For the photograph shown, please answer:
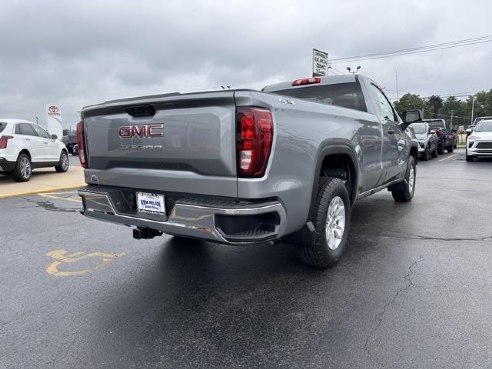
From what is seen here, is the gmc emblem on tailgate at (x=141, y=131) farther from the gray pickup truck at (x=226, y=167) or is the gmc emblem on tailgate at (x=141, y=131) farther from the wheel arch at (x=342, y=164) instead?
the wheel arch at (x=342, y=164)

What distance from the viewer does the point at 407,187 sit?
22.9ft

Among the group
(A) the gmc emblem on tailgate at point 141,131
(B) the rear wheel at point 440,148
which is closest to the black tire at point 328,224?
(A) the gmc emblem on tailgate at point 141,131

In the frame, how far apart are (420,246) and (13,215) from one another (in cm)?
628

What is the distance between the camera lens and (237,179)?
2.79m

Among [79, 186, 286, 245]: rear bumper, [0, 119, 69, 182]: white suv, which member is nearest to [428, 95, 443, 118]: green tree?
[0, 119, 69, 182]: white suv

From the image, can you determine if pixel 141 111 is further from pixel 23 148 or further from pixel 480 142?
pixel 480 142

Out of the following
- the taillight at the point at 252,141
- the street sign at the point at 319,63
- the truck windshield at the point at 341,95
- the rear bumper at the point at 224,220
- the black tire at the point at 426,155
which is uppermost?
the street sign at the point at 319,63

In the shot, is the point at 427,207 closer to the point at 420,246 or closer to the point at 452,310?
the point at 420,246

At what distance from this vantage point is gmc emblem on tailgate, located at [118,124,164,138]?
10.2 feet

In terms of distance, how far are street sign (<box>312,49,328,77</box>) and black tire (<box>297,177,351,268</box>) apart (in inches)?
676

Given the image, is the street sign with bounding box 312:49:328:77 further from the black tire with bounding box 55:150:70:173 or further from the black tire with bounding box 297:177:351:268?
the black tire with bounding box 297:177:351:268

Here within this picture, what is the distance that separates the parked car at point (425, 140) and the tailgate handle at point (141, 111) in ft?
49.7

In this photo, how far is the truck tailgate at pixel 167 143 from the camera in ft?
9.25

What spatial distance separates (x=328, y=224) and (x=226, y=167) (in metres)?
1.37
